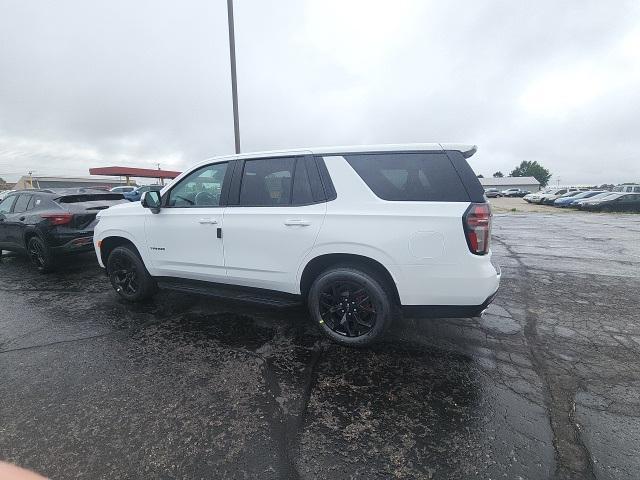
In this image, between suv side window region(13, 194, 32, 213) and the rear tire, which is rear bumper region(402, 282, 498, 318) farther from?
suv side window region(13, 194, 32, 213)

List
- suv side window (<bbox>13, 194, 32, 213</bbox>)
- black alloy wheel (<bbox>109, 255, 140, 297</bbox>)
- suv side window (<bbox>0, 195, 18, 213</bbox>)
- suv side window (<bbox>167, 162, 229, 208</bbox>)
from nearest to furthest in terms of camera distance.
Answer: suv side window (<bbox>167, 162, 229, 208</bbox>)
black alloy wheel (<bbox>109, 255, 140, 297</bbox>)
suv side window (<bbox>13, 194, 32, 213</bbox>)
suv side window (<bbox>0, 195, 18, 213</bbox>)

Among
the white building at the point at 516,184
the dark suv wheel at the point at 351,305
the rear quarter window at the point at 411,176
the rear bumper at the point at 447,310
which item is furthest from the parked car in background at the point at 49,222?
the white building at the point at 516,184

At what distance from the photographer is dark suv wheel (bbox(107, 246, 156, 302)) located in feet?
14.3

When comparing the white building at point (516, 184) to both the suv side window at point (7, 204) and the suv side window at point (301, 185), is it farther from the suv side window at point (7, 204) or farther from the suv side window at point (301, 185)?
the suv side window at point (7, 204)

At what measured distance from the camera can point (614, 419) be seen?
2252 millimetres

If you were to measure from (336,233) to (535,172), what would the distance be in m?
133

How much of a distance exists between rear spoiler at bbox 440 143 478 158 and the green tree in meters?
130

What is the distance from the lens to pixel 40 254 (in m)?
6.13

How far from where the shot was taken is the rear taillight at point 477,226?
2.67 metres

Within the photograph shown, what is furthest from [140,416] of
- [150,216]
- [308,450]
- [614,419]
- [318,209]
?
[614,419]

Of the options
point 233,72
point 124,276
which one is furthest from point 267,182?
point 233,72

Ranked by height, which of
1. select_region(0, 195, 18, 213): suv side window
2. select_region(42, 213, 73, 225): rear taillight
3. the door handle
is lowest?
select_region(42, 213, 73, 225): rear taillight

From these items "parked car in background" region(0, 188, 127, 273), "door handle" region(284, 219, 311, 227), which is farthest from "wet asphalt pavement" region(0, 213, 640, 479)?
"parked car in background" region(0, 188, 127, 273)

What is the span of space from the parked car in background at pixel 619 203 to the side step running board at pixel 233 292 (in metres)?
31.6
